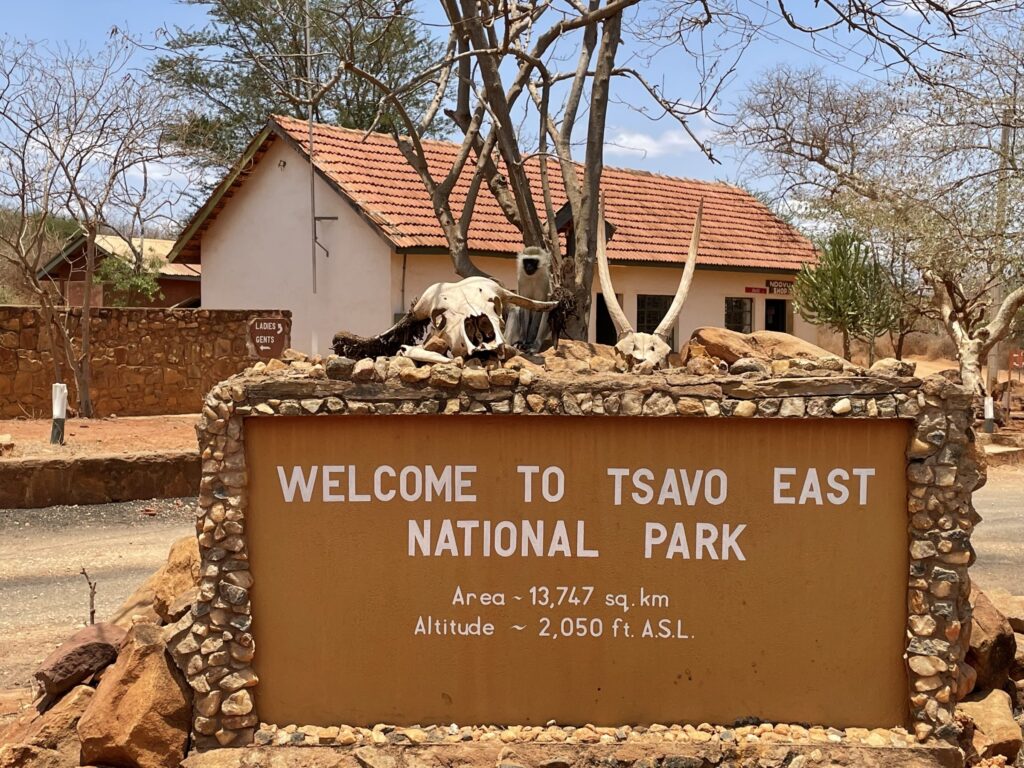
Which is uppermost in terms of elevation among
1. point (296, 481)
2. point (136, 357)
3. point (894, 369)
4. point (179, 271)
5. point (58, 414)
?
point (179, 271)

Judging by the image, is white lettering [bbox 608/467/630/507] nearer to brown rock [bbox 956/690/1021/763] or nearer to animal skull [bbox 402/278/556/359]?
animal skull [bbox 402/278/556/359]

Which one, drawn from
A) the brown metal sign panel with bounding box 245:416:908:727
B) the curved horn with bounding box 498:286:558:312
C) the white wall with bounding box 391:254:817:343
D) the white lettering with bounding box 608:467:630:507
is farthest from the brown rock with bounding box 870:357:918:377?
the white wall with bounding box 391:254:817:343

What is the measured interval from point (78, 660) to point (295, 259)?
1352cm

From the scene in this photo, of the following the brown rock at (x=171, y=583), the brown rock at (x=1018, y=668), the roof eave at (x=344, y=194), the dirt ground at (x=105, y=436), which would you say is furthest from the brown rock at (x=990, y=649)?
the roof eave at (x=344, y=194)

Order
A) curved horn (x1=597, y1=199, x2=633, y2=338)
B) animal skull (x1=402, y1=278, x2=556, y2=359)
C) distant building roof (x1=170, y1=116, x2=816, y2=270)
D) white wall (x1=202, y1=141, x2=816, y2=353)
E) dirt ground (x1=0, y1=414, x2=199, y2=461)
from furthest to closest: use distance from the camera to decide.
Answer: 1. distant building roof (x1=170, y1=116, x2=816, y2=270)
2. white wall (x1=202, y1=141, x2=816, y2=353)
3. dirt ground (x1=0, y1=414, x2=199, y2=461)
4. curved horn (x1=597, y1=199, x2=633, y2=338)
5. animal skull (x1=402, y1=278, x2=556, y2=359)

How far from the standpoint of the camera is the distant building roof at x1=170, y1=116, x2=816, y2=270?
54.2 feet

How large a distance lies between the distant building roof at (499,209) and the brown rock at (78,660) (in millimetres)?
10283

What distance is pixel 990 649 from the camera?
16.2 ft

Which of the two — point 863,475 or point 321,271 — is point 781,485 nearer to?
point 863,475

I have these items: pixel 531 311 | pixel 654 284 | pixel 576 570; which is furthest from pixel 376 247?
pixel 576 570

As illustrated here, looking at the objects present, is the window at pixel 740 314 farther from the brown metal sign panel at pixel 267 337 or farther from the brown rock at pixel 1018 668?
the brown rock at pixel 1018 668

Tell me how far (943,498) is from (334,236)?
45.9 ft

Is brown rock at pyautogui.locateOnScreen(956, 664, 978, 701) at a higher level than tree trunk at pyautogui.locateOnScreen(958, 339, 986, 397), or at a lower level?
lower

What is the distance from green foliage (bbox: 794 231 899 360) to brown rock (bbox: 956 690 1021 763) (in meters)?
16.1
